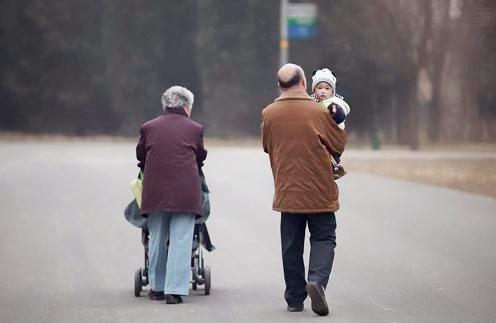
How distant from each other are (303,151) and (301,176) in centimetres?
18

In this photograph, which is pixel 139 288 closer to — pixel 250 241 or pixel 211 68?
pixel 250 241

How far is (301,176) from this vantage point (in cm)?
915

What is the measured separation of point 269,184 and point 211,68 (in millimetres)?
26198

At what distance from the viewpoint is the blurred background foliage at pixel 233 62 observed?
1729 inches

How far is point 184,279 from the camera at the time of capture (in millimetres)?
9758

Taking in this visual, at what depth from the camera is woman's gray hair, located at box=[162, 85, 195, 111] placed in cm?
988

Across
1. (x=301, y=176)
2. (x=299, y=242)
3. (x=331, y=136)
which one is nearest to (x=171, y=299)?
(x=299, y=242)

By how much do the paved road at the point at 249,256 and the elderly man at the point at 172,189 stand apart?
0.26 metres

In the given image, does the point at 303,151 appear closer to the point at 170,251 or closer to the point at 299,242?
the point at 299,242

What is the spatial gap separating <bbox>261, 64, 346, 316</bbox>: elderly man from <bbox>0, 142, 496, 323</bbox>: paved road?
0.32 meters

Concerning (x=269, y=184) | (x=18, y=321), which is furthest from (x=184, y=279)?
(x=269, y=184)

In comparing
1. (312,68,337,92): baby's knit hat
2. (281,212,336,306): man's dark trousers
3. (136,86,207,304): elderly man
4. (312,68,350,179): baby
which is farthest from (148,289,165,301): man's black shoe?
(312,68,337,92): baby's knit hat

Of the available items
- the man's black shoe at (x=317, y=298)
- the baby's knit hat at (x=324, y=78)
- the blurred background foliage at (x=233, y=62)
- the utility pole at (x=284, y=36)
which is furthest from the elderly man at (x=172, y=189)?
the blurred background foliage at (x=233, y=62)

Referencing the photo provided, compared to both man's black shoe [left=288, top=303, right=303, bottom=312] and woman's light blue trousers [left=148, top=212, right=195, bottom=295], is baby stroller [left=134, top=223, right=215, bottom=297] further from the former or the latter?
man's black shoe [left=288, top=303, right=303, bottom=312]
